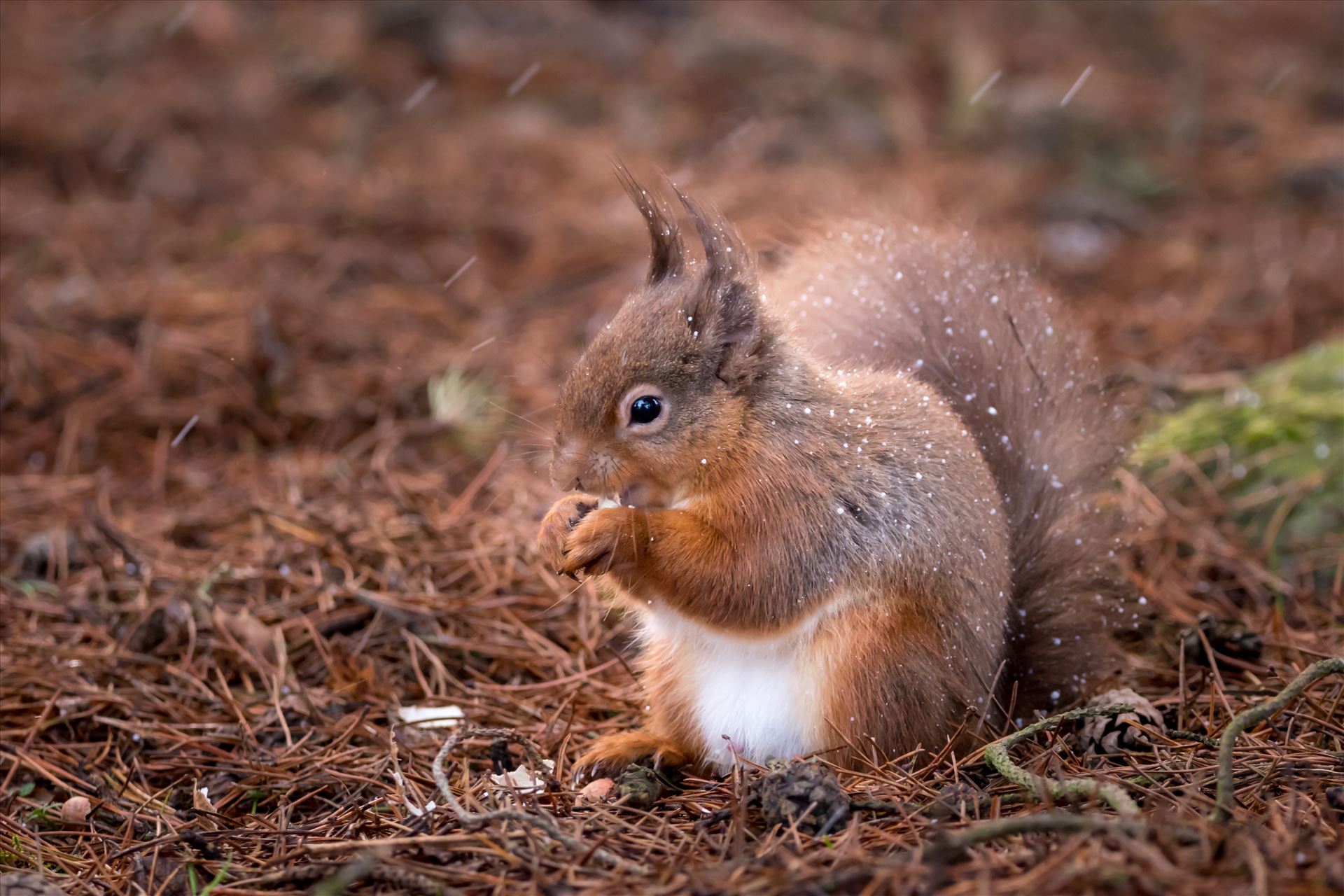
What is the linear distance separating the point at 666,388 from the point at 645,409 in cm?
5

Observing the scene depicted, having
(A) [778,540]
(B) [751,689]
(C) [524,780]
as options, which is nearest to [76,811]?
(C) [524,780]

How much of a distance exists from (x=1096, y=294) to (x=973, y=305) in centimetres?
271

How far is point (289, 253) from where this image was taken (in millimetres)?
5000

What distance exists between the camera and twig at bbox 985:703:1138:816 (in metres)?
1.69

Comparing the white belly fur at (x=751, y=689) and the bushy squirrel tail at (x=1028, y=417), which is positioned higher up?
the bushy squirrel tail at (x=1028, y=417)

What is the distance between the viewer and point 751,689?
82.7 inches

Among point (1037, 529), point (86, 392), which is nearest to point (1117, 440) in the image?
point (1037, 529)

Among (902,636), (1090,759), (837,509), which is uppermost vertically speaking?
(837,509)

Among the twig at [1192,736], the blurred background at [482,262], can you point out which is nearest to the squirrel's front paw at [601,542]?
the blurred background at [482,262]

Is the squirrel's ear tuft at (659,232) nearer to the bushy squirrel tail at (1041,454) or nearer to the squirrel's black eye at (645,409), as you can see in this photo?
the squirrel's black eye at (645,409)

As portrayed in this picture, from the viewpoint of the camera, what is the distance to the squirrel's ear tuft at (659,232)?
6.89 feet

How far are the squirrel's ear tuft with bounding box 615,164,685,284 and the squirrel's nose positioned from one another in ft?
1.11

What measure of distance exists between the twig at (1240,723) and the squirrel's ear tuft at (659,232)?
1117 millimetres

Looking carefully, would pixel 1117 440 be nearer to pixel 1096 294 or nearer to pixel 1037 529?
pixel 1037 529
